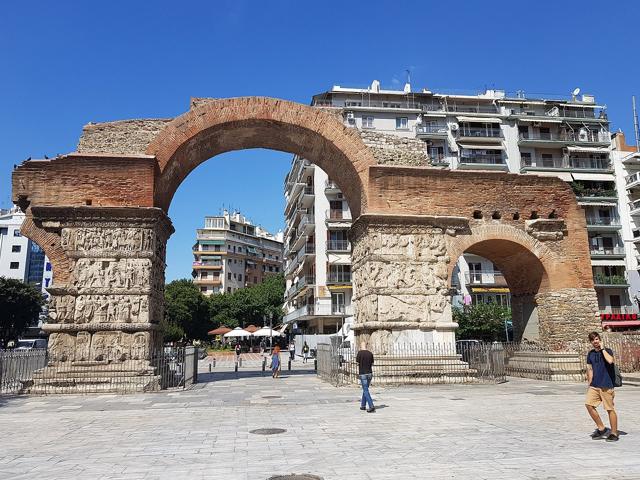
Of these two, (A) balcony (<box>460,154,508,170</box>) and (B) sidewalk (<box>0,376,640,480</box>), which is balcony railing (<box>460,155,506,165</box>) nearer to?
(A) balcony (<box>460,154,508,170</box>)

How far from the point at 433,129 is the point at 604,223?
55.0 feet

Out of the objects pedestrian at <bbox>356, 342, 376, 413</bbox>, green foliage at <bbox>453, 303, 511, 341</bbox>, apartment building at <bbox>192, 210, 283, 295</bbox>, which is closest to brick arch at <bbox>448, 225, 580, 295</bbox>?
pedestrian at <bbox>356, 342, 376, 413</bbox>

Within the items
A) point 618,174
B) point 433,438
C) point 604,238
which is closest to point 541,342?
point 433,438

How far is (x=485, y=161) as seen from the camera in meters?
45.1

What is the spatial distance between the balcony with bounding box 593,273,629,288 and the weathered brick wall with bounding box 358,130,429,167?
103ft

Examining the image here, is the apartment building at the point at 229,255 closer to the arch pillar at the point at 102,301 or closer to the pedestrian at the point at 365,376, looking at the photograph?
the arch pillar at the point at 102,301

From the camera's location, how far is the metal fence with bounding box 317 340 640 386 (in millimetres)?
14594

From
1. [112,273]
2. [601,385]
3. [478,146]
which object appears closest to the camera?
[601,385]

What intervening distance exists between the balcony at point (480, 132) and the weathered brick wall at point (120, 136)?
34.6 meters

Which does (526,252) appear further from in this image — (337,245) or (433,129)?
(433,129)

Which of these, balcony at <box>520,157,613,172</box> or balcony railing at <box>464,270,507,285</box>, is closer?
balcony railing at <box>464,270,507,285</box>

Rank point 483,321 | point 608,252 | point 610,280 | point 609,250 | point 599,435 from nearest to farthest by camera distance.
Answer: point 599,435
point 483,321
point 610,280
point 608,252
point 609,250

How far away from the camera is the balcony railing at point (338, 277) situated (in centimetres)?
4006

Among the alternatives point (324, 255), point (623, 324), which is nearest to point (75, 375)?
point (324, 255)
